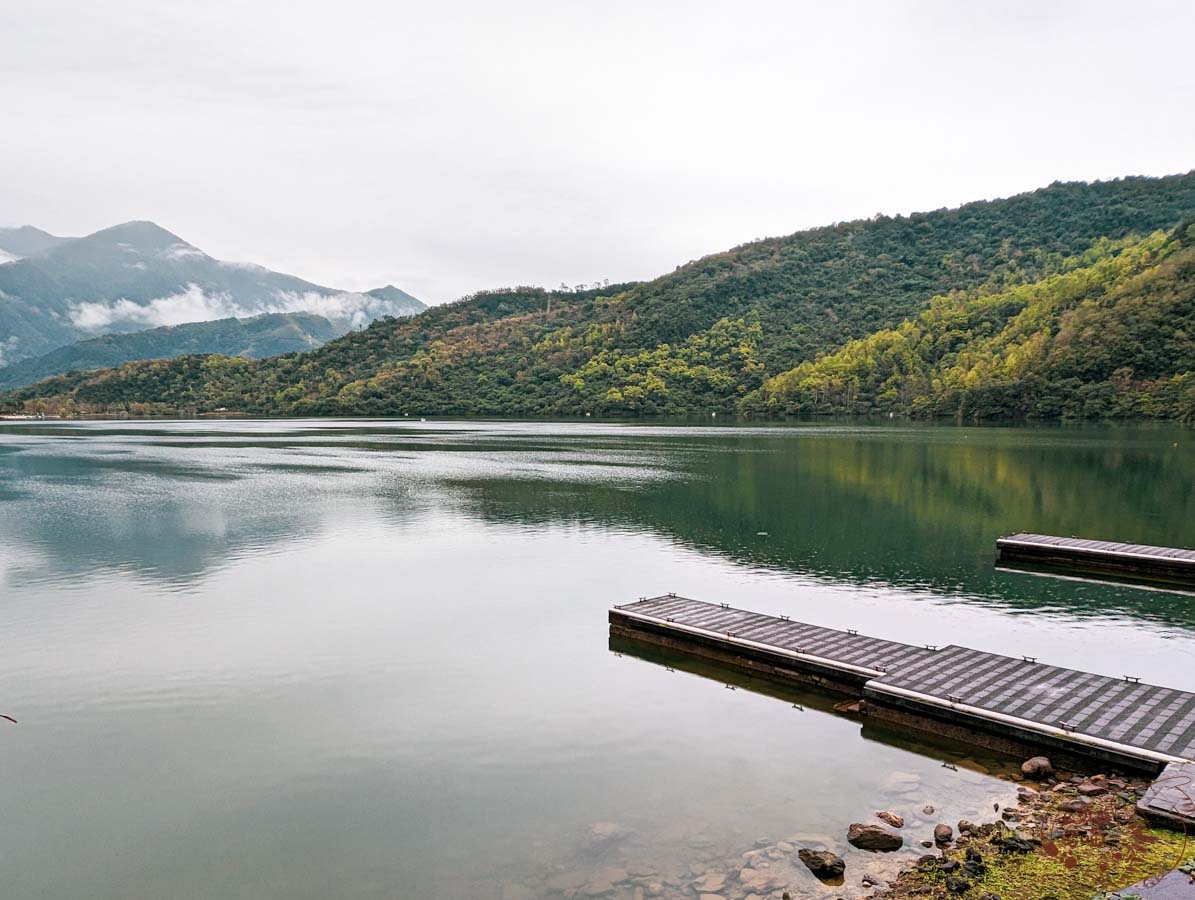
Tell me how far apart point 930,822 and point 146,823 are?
8.96 meters

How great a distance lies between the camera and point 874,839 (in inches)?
333

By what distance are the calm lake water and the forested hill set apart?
10321cm

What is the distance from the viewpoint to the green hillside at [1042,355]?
88.1m

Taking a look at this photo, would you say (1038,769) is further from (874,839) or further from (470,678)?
(470,678)

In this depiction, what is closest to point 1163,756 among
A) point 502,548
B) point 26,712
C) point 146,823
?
point 146,823

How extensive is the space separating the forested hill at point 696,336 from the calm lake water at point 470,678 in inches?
4063

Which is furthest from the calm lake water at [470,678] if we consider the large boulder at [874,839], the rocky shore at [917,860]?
the large boulder at [874,839]

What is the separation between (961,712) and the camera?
11070mm

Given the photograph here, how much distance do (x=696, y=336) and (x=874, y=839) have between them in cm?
15389

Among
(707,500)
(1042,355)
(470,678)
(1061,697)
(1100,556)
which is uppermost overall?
(1042,355)

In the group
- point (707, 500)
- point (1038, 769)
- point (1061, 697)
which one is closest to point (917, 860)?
point (1038, 769)

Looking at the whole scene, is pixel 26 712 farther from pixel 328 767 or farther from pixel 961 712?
pixel 961 712

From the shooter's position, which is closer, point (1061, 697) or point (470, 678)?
point (1061, 697)

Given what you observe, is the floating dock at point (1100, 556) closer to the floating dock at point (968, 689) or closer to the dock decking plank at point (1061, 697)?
the floating dock at point (968, 689)
